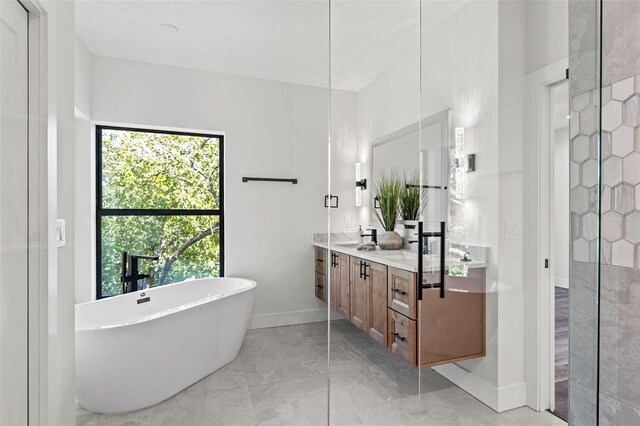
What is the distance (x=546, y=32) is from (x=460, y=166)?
2.71 ft

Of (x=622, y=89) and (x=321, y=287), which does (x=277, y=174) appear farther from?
(x=622, y=89)

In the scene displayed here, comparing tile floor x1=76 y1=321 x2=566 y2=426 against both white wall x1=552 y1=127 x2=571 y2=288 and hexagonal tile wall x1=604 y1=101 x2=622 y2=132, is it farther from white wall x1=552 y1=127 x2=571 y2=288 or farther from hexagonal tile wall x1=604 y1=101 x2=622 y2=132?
hexagonal tile wall x1=604 y1=101 x2=622 y2=132

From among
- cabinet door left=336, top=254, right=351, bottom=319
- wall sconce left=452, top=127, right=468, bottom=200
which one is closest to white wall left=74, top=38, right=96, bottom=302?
cabinet door left=336, top=254, right=351, bottom=319

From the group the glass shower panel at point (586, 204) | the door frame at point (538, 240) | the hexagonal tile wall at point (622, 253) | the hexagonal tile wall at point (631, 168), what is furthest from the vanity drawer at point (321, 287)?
the hexagonal tile wall at point (631, 168)

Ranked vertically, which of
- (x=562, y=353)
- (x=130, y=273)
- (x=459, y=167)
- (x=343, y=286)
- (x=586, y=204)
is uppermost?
(x=459, y=167)

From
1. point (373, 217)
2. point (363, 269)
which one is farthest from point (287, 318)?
point (373, 217)

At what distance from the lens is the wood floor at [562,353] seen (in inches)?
66.1

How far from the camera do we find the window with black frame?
4.87 ft

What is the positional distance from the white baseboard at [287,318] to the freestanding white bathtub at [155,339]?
70mm

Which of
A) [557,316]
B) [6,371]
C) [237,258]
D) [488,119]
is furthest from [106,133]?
[557,316]

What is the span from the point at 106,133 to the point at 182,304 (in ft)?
2.92

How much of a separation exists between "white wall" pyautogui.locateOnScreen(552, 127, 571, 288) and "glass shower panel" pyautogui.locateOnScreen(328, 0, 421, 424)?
713 mm

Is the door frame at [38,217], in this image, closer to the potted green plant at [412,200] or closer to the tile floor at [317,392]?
the tile floor at [317,392]

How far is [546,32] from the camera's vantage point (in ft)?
5.80
